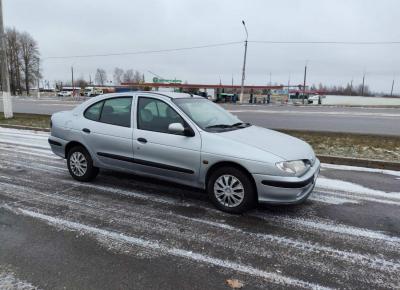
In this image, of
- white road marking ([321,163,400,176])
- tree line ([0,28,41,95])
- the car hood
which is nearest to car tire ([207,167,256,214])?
the car hood

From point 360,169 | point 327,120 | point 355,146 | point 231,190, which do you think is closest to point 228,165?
point 231,190

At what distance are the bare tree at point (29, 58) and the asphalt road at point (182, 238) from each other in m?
83.1

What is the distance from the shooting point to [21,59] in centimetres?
7681

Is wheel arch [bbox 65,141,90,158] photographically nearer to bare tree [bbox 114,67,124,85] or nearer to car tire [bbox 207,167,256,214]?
car tire [bbox 207,167,256,214]

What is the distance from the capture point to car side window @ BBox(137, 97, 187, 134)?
479cm

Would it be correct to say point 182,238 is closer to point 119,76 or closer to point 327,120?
point 327,120

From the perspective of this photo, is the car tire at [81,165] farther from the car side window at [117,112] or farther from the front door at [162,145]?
the front door at [162,145]

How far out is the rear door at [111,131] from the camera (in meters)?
5.13

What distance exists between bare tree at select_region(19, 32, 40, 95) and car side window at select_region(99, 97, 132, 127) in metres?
82.8

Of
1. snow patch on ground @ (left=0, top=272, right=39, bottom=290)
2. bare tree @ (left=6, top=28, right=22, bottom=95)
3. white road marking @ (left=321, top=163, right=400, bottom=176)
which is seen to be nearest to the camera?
snow patch on ground @ (left=0, top=272, right=39, bottom=290)

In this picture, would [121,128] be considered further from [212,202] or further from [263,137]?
[263,137]

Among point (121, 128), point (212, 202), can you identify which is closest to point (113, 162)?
point (121, 128)

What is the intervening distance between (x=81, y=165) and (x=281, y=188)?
11.5 ft

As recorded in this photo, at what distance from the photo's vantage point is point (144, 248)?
346 cm
